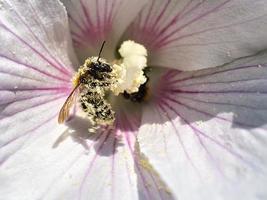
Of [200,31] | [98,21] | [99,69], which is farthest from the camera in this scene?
[98,21]

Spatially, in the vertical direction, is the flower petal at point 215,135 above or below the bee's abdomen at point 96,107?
below

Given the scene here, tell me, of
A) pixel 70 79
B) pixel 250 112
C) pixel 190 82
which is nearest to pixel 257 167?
pixel 250 112

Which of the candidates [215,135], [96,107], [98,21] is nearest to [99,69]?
[96,107]

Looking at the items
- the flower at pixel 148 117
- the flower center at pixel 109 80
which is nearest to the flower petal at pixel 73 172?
the flower at pixel 148 117

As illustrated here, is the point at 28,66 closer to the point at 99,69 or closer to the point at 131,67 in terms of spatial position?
the point at 99,69

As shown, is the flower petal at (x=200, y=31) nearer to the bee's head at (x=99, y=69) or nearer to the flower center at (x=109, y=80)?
the flower center at (x=109, y=80)

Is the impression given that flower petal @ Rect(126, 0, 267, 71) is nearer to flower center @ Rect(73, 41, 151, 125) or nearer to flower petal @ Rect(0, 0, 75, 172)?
flower center @ Rect(73, 41, 151, 125)

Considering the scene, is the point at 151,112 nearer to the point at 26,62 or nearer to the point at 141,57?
the point at 141,57
